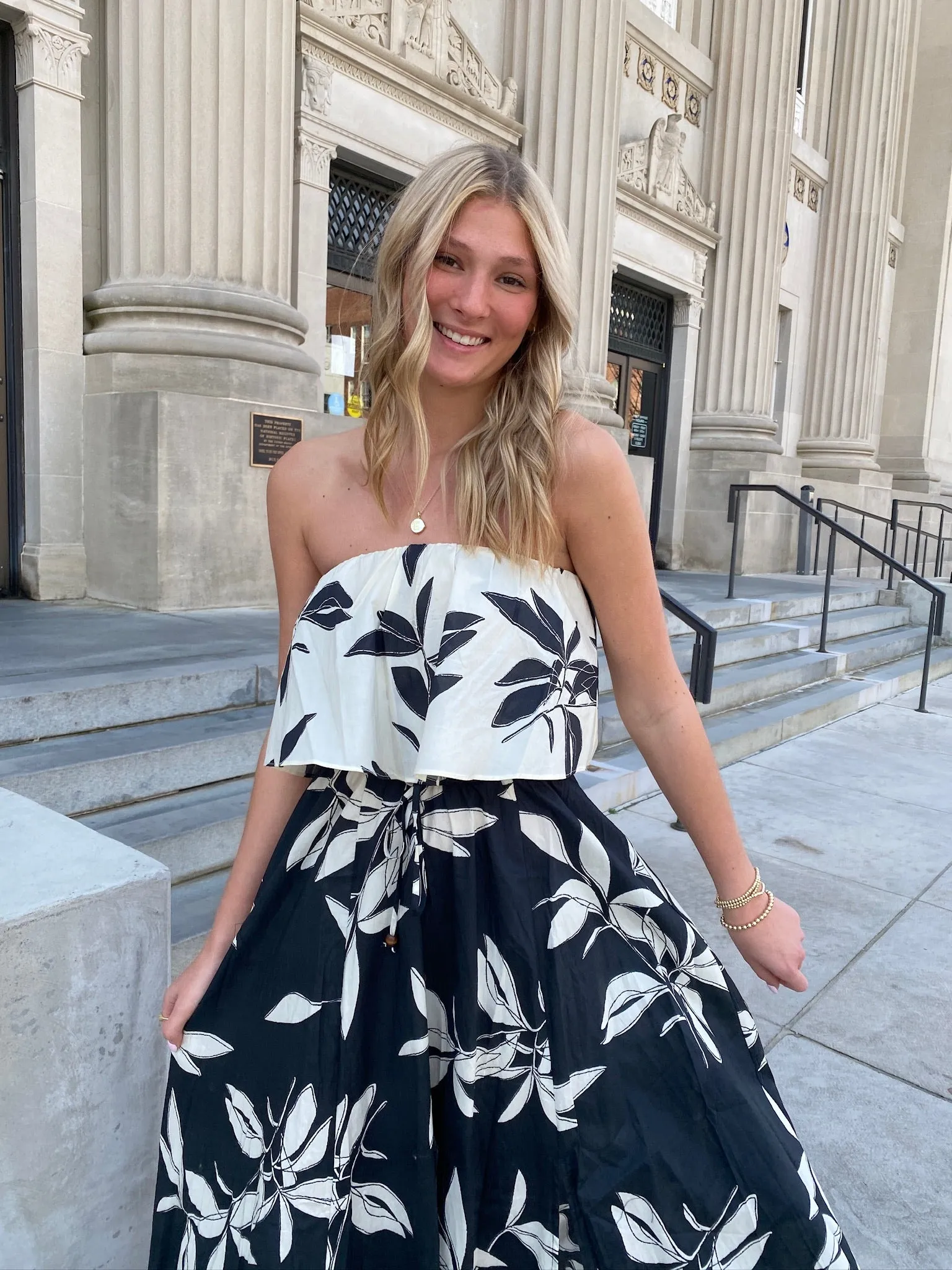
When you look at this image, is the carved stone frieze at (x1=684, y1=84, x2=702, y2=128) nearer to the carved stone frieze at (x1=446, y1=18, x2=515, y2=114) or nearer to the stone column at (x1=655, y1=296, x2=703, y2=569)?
the stone column at (x1=655, y1=296, x2=703, y2=569)

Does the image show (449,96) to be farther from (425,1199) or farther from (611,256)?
(425,1199)

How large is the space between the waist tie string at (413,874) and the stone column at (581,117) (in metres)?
7.44

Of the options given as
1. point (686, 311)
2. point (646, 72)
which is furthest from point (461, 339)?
point (686, 311)

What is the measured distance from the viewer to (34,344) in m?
5.71

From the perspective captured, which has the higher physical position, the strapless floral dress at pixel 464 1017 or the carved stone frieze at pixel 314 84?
the carved stone frieze at pixel 314 84

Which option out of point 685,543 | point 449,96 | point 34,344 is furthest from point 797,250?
point 34,344

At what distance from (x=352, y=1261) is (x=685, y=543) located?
38.6ft

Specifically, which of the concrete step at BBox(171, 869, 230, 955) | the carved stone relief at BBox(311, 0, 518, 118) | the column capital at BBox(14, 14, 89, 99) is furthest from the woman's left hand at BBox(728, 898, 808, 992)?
the carved stone relief at BBox(311, 0, 518, 118)

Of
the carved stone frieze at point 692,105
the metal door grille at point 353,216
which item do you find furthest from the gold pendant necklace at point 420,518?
the carved stone frieze at point 692,105

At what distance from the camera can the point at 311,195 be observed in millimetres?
7094

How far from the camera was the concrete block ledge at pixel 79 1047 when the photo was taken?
1.33 m

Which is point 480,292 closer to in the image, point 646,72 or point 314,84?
point 314,84

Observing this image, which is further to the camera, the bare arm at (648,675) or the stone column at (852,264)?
the stone column at (852,264)

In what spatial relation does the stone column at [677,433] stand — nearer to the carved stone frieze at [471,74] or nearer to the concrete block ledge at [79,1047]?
the carved stone frieze at [471,74]
